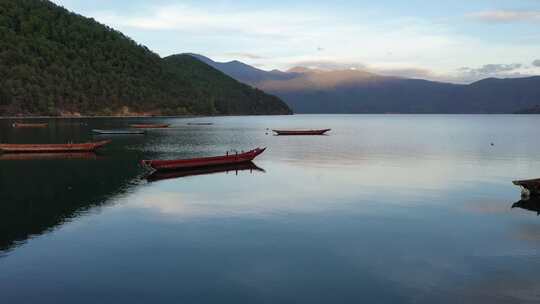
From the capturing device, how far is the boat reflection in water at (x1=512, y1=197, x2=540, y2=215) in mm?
42156

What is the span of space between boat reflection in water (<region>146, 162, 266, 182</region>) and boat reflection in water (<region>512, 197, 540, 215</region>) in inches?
1272

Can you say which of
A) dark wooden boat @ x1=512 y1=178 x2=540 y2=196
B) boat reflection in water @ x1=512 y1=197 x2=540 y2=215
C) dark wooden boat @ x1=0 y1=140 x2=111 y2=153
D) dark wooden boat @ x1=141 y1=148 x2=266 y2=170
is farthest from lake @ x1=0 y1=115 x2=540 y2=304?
dark wooden boat @ x1=0 y1=140 x2=111 y2=153

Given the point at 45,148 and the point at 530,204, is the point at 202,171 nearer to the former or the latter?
the point at 45,148

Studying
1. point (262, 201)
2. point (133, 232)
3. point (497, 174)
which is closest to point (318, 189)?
point (262, 201)

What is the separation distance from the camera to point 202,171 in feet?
206

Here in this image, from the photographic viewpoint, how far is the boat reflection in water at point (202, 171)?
2272 inches

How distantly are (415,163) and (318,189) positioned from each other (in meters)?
30.9

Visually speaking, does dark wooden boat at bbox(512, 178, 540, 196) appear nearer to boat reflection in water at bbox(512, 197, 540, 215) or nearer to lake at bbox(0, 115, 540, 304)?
boat reflection in water at bbox(512, 197, 540, 215)

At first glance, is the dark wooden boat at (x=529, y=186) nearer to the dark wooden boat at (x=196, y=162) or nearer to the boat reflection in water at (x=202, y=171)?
the boat reflection in water at (x=202, y=171)

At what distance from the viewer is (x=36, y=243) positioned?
1161 inches

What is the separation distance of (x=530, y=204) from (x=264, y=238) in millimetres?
26884

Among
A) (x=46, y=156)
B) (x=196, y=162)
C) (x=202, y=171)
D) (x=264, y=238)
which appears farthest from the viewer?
(x=46, y=156)

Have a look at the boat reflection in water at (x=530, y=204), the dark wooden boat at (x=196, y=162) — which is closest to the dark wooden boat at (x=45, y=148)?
the dark wooden boat at (x=196, y=162)

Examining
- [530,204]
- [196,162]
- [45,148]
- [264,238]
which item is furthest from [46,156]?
[530,204]
